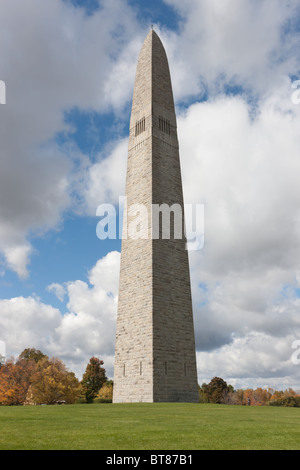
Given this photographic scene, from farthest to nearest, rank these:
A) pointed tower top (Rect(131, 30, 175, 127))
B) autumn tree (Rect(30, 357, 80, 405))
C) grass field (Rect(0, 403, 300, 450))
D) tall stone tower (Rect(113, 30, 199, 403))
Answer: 1. autumn tree (Rect(30, 357, 80, 405))
2. pointed tower top (Rect(131, 30, 175, 127))
3. tall stone tower (Rect(113, 30, 199, 403))
4. grass field (Rect(0, 403, 300, 450))

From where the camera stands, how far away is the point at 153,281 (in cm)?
2839

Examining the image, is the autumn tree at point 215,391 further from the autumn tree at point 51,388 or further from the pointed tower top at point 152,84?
the pointed tower top at point 152,84

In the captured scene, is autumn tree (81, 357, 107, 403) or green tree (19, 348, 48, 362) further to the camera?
green tree (19, 348, 48, 362)

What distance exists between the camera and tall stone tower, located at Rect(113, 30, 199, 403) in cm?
2714

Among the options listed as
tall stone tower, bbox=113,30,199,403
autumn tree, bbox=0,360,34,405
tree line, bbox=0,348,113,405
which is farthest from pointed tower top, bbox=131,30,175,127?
autumn tree, bbox=0,360,34,405

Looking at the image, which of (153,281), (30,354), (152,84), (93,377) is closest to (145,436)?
(153,281)

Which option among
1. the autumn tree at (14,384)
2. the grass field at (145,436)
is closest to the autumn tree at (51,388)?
the autumn tree at (14,384)

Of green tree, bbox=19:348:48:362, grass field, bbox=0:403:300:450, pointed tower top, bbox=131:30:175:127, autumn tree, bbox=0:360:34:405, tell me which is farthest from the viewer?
green tree, bbox=19:348:48:362

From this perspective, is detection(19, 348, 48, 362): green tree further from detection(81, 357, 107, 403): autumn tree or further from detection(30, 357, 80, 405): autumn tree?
detection(30, 357, 80, 405): autumn tree

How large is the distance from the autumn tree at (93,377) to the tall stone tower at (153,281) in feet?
150

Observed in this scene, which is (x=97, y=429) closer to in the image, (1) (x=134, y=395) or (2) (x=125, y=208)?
(1) (x=134, y=395)

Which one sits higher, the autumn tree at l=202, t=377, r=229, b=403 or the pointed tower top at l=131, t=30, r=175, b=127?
the pointed tower top at l=131, t=30, r=175, b=127

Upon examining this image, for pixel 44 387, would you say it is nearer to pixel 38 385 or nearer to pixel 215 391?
pixel 38 385

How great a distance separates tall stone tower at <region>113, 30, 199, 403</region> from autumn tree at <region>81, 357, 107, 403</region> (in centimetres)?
4563
